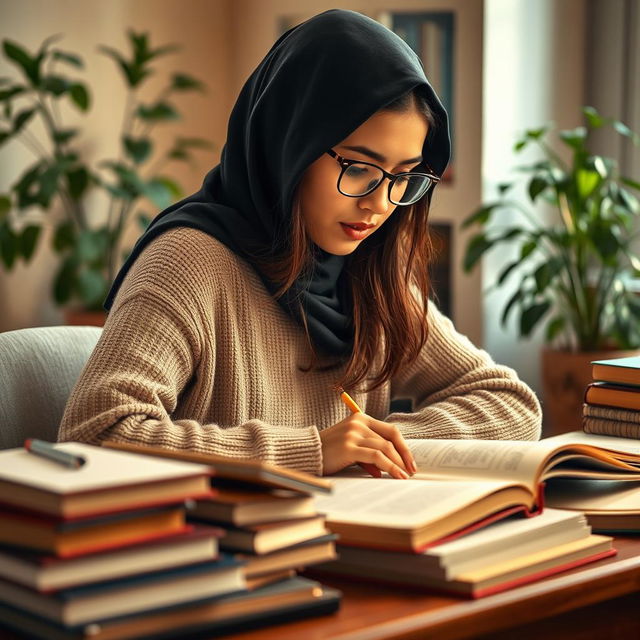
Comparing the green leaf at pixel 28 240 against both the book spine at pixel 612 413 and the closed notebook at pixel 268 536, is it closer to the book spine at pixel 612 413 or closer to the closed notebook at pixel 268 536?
the book spine at pixel 612 413

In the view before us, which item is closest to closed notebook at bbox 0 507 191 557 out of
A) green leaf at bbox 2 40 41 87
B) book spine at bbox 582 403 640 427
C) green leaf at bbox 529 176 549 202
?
book spine at bbox 582 403 640 427

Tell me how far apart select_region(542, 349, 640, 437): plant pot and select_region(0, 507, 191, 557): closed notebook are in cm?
317

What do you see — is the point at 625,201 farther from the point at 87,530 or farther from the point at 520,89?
the point at 87,530

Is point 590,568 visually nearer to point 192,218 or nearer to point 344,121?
point 344,121

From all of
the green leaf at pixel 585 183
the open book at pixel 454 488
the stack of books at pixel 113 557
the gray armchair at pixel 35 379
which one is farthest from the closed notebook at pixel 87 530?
the green leaf at pixel 585 183

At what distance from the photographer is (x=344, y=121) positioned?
1444 mm

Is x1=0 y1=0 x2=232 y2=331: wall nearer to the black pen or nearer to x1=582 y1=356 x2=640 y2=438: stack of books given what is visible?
x1=582 y1=356 x2=640 y2=438: stack of books

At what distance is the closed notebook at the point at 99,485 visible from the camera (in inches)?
29.3

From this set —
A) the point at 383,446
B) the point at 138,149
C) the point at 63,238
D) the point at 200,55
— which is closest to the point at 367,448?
the point at 383,446

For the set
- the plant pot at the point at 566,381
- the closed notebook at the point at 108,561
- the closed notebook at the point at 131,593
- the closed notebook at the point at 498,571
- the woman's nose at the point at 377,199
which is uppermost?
the woman's nose at the point at 377,199

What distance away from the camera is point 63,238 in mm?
4160

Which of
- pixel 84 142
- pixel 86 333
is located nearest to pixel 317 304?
pixel 86 333

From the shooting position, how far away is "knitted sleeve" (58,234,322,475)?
127cm

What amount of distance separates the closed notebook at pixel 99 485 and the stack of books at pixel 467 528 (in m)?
0.21
